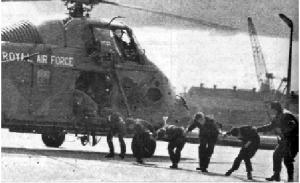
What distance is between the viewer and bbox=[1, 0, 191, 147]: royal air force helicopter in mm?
16328

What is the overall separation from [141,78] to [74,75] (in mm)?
2012

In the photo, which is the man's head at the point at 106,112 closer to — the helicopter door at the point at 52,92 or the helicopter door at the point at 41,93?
the helicopter door at the point at 52,92

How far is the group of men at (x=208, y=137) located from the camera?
12.7 metres

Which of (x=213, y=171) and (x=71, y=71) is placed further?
(x=71, y=71)

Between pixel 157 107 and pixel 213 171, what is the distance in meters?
3.70

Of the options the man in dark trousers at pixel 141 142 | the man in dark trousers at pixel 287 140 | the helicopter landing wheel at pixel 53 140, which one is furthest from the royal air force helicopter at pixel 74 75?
the man in dark trousers at pixel 287 140

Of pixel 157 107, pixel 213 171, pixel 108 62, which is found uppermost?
pixel 108 62

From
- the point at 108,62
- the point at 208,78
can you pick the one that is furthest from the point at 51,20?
the point at 208,78

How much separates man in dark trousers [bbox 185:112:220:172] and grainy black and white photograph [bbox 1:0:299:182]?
2cm

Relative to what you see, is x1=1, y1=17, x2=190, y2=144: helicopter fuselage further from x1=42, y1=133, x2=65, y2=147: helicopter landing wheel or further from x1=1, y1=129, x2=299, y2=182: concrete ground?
x1=42, y1=133, x2=65, y2=147: helicopter landing wheel

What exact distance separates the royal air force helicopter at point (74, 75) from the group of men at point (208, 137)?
0.64 meters

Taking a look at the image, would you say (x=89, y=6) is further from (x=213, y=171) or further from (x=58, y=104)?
(x=213, y=171)

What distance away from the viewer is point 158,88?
18094mm

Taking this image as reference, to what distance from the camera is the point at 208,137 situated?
1452 centimetres
